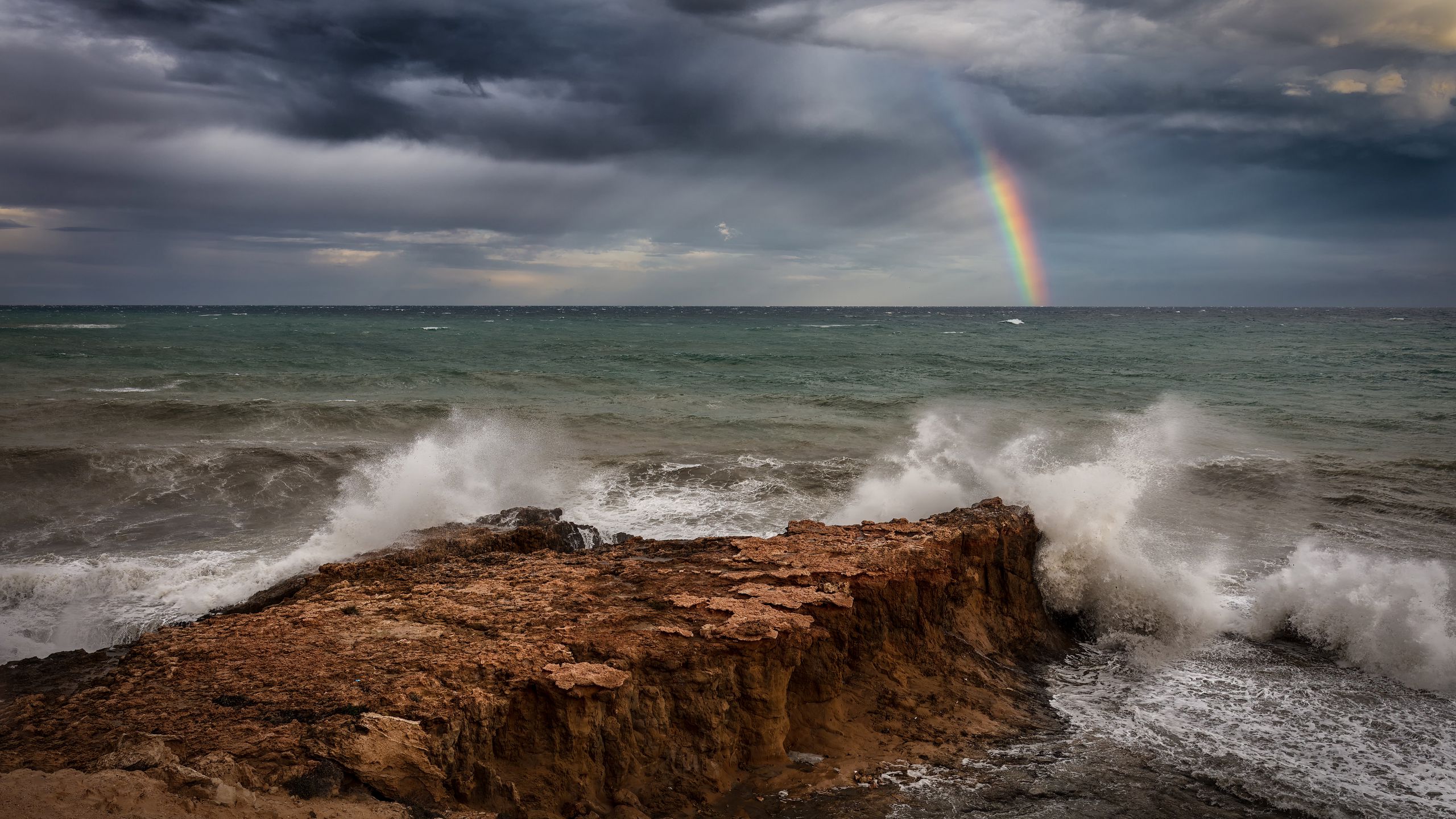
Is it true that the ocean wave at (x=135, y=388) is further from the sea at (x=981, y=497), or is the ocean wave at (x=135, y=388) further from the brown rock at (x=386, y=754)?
the brown rock at (x=386, y=754)

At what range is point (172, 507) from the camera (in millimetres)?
11703

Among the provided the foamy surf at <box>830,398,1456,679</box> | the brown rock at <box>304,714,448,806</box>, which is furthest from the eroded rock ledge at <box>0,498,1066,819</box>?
the foamy surf at <box>830,398,1456,679</box>

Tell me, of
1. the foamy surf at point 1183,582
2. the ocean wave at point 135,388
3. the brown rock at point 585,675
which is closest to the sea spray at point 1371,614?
the foamy surf at point 1183,582

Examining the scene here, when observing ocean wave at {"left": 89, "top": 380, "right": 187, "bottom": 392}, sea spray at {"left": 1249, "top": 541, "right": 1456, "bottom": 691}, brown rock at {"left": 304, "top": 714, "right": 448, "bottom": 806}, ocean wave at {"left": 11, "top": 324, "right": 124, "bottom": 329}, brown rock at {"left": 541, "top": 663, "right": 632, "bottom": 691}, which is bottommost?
sea spray at {"left": 1249, "top": 541, "right": 1456, "bottom": 691}

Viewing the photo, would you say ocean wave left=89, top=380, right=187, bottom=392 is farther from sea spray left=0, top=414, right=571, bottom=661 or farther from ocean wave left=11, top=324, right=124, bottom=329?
ocean wave left=11, top=324, right=124, bottom=329

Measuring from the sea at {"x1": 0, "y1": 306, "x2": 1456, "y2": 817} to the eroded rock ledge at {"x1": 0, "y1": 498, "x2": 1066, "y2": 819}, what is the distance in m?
0.81

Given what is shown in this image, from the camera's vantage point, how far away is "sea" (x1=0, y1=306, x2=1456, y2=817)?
5.88 metres

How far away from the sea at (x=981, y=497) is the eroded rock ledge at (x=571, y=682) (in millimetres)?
808

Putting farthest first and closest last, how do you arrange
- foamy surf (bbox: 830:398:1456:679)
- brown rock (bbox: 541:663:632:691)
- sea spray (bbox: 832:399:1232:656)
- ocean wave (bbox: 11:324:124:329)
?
ocean wave (bbox: 11:324:124:329) < sea spray (bbox: 832:399:1232:656) < foamy surf (bbox: 830:398:1456:679) < brown rock (bbox: 541:663:632:691)

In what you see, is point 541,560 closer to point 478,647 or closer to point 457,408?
point 478,647

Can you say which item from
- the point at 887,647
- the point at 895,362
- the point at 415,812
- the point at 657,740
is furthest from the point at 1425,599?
the point at 895,362

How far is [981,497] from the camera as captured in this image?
34.7 ft

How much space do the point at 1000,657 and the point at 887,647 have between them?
1.31 metres

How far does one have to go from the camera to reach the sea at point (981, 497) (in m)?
5.88
